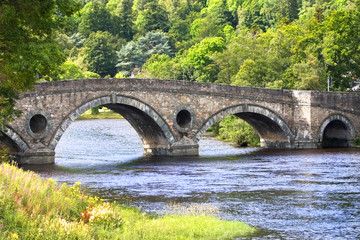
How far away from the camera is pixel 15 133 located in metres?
41.8

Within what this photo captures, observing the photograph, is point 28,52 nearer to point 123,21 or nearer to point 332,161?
point 332,161

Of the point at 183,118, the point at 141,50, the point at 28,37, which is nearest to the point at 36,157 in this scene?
the point at 183,118

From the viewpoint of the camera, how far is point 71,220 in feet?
65.0

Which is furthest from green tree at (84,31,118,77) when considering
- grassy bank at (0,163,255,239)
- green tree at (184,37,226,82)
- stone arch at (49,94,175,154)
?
grassy bank at (0,163,255,239)

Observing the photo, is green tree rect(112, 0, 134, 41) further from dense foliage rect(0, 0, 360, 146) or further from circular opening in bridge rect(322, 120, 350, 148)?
circular opening in bridge rect(322, 120, 350, 148)

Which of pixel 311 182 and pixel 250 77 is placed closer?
pixel 311 182

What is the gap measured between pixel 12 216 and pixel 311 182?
2052 centimetres

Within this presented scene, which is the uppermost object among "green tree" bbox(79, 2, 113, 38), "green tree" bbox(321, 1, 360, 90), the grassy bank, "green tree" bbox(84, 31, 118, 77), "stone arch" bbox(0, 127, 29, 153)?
"green tree" bbox(79, 2, 113, 38)

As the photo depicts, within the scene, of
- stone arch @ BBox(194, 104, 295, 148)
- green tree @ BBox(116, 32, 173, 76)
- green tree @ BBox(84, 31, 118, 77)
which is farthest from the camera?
green tree @ BBox(116, 32, 173, 76)

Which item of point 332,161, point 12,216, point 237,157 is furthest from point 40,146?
point 12,216

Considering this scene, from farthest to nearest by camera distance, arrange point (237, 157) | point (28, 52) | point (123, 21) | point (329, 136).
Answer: point (123, 21) < point (329, 136) < point (237, 157) < point (28, 52)

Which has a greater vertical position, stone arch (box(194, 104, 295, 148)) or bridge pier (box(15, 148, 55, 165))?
stone arch (box(194, 104, 295, 148))

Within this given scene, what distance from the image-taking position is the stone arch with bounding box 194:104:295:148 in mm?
51406

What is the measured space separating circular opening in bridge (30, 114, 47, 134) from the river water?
2741 millimetres
